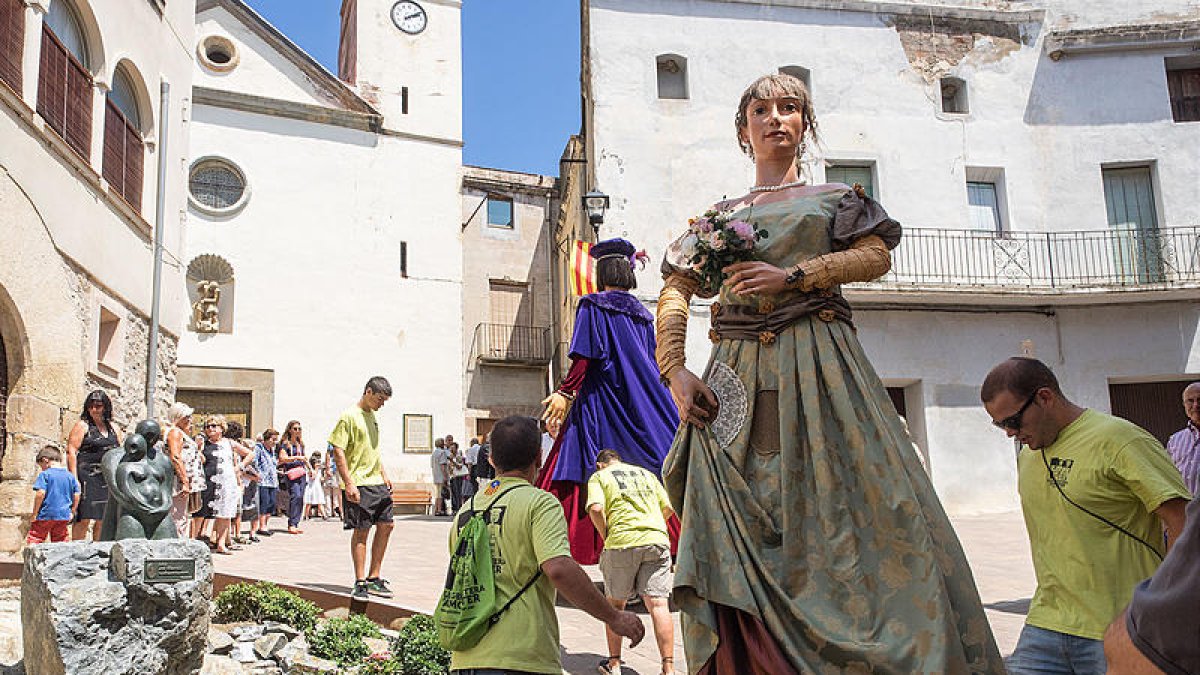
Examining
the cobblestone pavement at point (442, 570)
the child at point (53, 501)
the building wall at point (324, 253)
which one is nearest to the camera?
the cobblestone pavement at point (442, 570)

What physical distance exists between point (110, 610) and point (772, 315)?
4269 mm

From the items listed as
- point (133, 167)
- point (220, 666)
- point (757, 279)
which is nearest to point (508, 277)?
point (133, 167)

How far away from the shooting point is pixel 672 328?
11.1ft

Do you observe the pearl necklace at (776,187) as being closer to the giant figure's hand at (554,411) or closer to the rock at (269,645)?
the giant figure's hand at (554,411)

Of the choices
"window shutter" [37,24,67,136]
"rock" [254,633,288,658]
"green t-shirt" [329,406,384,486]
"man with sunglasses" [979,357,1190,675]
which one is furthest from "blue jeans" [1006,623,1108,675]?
"window shutter" [37,24,67,136]

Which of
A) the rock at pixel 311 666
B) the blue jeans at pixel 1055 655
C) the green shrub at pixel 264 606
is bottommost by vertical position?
the rock at pixel 311 666

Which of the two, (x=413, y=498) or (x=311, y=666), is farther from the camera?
(x=413, y=498)

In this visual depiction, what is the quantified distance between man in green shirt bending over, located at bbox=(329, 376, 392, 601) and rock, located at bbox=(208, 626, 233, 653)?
37.5 inches

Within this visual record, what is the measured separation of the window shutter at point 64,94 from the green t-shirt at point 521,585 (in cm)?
1021

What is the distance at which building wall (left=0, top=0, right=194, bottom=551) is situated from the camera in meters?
10.8

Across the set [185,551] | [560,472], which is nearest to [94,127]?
[185,551]

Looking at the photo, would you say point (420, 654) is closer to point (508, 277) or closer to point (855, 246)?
point (855, 246)

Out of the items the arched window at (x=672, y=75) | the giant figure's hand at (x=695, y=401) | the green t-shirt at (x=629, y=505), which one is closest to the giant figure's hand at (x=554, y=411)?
the green t-shirt at (x=629, y=505)

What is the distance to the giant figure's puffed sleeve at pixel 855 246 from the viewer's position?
10.5 ft
